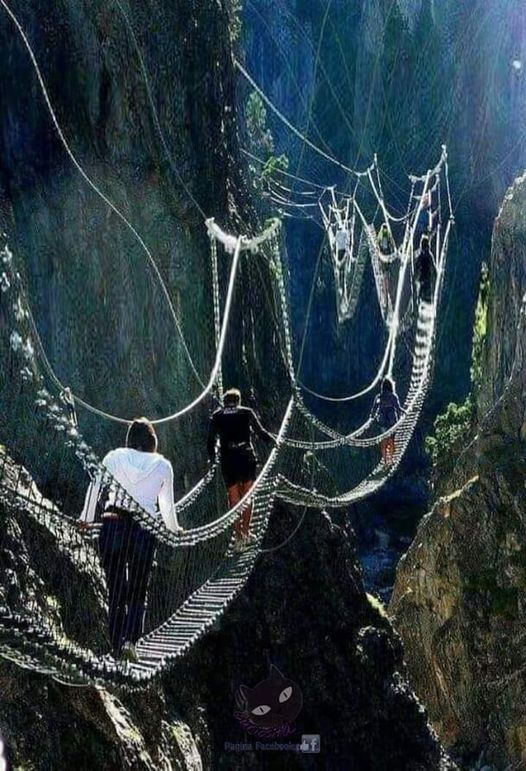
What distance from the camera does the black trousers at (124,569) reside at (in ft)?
14.7

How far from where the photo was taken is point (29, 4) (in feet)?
26.1

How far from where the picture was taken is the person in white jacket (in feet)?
14.6

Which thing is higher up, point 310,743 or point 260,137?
point 260,137

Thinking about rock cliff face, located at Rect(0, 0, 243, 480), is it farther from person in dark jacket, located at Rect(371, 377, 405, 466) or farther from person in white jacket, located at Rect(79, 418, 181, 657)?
person in white jacket, located at Rect(79, 418, 181, 657)

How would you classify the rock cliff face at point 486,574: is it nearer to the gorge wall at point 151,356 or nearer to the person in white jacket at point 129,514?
the gorge wall at point 151,356

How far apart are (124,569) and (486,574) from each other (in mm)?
11880

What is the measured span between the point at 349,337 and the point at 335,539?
1545 cm

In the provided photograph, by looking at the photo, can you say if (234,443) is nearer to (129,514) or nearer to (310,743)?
(129,514)

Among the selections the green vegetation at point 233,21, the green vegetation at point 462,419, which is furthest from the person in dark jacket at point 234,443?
the green vegetation at point 462,419

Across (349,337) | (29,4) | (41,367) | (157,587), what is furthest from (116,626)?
(349,337)

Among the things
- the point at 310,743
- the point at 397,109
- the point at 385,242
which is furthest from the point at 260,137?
the point at 310,743

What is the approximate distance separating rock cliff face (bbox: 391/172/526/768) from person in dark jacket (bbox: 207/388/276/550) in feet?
31.2

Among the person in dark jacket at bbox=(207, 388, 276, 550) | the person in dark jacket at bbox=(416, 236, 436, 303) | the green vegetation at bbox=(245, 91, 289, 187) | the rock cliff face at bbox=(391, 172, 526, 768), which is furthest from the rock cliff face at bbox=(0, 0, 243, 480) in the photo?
the green vegetation at bbox=(245, 91, 289, 187)

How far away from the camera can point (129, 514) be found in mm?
4402
